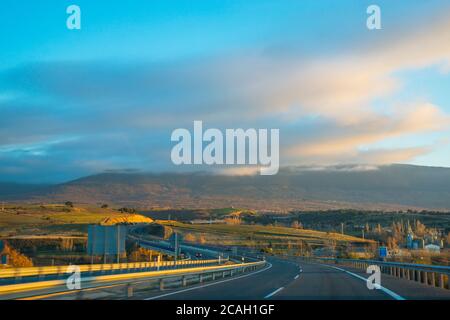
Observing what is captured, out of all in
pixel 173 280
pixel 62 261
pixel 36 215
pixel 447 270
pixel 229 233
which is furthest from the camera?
pixel 229 233

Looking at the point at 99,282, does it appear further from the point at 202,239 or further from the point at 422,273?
the point at 202,239

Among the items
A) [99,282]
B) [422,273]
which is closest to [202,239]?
[422,273]

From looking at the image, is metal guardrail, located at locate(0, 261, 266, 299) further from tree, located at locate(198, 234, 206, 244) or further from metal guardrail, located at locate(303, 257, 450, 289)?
tree, located at locate(198, 234, 206, 244)

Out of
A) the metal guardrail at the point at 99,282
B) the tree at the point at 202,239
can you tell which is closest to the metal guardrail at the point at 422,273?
the metal guardrail at the point at 99,282

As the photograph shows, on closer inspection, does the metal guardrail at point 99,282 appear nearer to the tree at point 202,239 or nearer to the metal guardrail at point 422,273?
the metal guardrail at point 422,273

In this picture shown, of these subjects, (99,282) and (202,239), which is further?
(202,239)

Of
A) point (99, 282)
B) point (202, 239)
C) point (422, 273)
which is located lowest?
point (202, 239)

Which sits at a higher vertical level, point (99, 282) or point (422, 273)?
point (99, 282)

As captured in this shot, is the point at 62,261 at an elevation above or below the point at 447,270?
below
